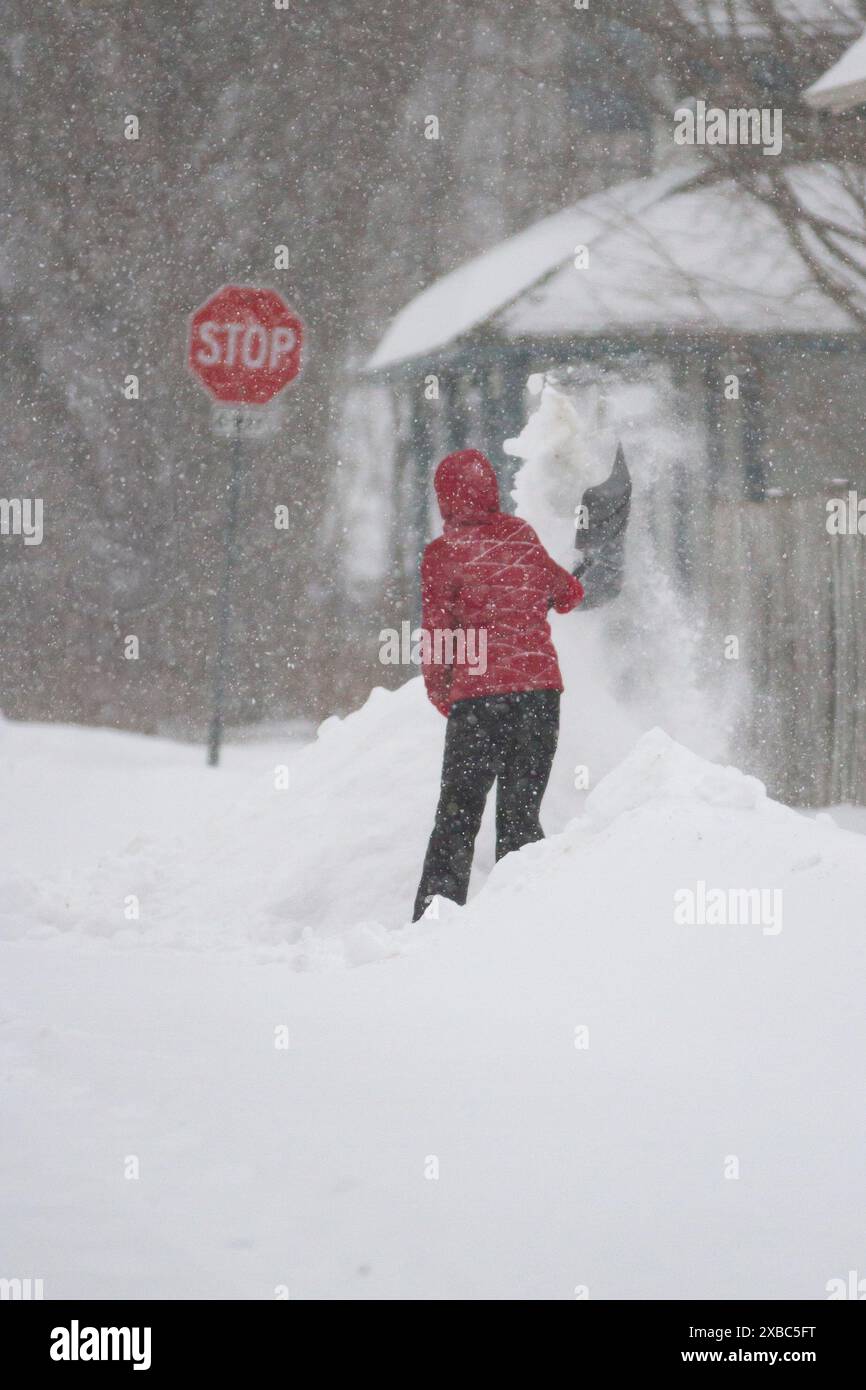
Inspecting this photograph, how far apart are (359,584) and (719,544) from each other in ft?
20.7

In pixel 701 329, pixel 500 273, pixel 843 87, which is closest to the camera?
pixel 843 87

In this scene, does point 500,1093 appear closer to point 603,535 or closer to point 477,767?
point 477,767

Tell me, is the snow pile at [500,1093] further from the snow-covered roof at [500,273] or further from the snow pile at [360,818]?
the snow-covered roof at [500,273]

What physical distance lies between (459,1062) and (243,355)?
11.6m

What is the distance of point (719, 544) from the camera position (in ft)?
28.1

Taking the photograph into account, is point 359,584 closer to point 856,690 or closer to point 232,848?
point 856,690

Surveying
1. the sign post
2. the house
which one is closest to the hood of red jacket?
the house

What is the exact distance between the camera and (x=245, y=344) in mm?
14164

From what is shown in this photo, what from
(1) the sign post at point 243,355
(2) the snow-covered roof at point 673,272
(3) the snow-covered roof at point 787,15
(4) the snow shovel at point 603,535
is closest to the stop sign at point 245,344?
(1) the sign post at point 243,355

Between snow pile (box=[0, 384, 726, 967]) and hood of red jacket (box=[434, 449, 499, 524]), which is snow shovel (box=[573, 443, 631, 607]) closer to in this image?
snow pile (box=[0, 384, 726, 967])

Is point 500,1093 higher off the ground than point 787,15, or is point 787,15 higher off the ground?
point 787,15

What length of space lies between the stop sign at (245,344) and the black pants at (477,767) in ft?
30.9

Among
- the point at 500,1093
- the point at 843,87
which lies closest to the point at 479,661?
the point at 500,1093
